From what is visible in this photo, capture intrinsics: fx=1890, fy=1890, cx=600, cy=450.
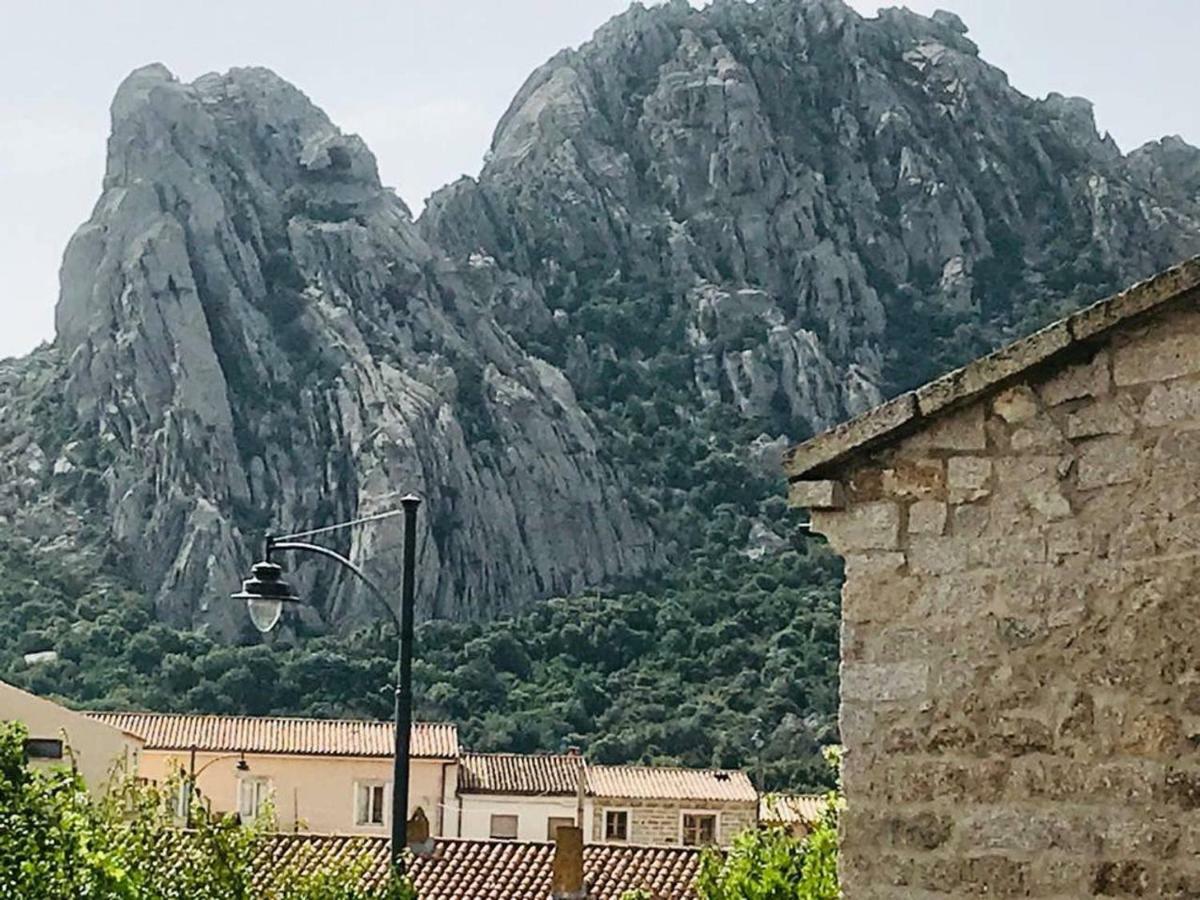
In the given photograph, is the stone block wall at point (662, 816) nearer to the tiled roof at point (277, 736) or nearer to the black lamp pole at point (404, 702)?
the tiled roof at point (277, 736)

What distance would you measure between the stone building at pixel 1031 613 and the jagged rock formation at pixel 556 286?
2952 inches

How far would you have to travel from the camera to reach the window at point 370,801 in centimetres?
4331

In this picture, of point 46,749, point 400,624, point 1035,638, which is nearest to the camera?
point 1035,638

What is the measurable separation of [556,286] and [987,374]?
102m

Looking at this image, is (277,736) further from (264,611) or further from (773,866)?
(264,611)

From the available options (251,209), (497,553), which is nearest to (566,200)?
(251,209)

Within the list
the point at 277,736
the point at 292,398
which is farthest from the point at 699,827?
the point at 292,398

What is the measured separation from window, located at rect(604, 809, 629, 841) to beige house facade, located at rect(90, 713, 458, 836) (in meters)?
3.83

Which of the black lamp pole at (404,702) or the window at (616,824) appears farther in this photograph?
the window at (616,824)

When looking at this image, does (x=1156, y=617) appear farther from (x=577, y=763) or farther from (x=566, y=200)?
(x=566, y=200)

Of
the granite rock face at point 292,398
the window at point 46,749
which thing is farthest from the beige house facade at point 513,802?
the granite rock face at point 292,398

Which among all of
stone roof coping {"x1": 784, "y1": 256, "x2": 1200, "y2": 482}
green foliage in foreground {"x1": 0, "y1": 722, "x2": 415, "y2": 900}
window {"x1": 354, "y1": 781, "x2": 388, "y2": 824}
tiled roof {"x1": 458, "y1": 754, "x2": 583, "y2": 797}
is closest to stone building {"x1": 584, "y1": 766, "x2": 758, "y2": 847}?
tiled roof {"x1": 458, "y1": 754, "x2": 583, "y2": 797}

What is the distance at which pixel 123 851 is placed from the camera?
1041 centimetres

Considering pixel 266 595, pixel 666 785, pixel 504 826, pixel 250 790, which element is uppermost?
pixel 266 595
